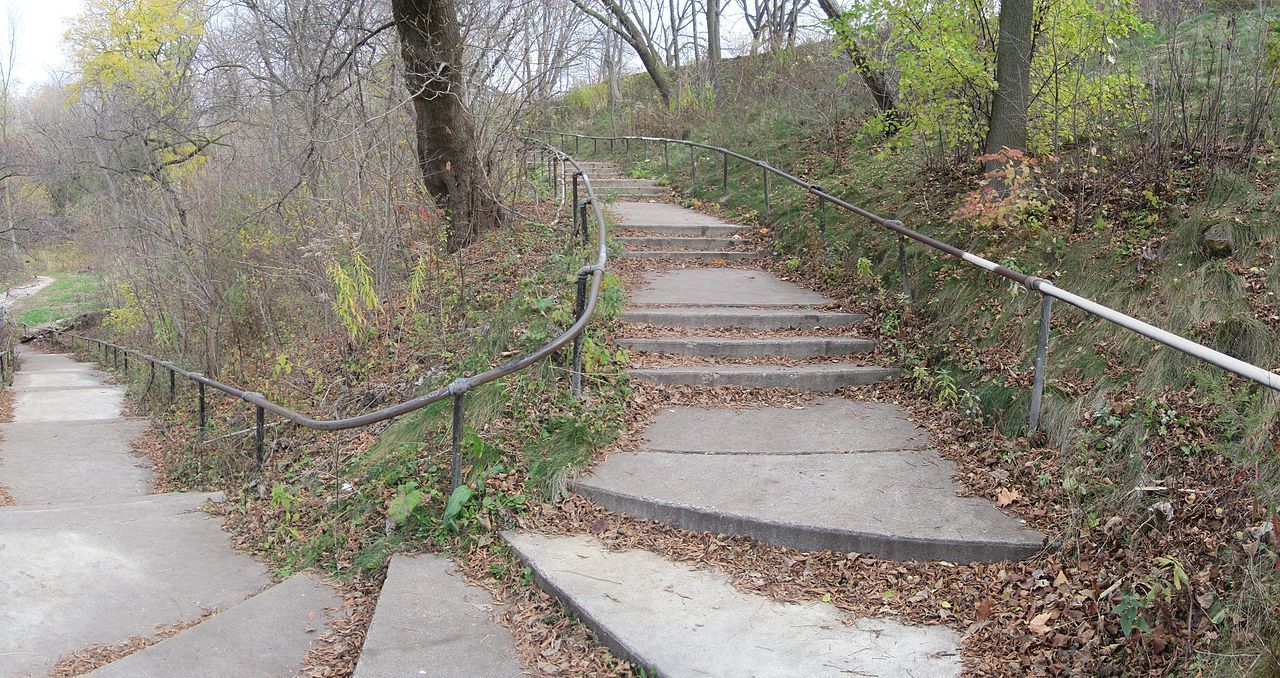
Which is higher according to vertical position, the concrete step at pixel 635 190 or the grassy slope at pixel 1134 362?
the concrete step at pixel 635 190

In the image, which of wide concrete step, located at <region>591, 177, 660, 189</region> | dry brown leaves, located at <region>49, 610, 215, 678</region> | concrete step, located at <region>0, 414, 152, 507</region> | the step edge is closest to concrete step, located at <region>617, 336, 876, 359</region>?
the step edge

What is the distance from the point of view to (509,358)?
22.4 ft

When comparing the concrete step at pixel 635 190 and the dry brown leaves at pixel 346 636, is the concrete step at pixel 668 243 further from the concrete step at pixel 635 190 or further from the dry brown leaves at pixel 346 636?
the dry brown leaves at pixel 346 636

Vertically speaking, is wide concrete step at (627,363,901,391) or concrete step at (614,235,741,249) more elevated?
concrete step at (614,235,741,249)

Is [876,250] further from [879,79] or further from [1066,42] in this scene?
[879,79]

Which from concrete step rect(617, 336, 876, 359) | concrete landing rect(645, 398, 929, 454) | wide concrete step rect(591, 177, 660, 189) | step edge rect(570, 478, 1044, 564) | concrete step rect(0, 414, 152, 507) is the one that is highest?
wide concrete step rect(591, 177, 660, 189)

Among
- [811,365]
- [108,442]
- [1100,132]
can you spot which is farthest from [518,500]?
[108,442]

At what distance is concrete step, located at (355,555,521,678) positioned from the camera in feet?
12.4

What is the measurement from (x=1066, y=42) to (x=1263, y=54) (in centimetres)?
145

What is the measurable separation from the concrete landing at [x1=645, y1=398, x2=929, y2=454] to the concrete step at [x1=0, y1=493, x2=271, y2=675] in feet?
9.59

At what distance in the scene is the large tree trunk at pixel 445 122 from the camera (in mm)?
9852

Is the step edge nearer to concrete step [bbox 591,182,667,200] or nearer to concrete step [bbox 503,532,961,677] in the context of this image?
concrete step [bbox 503,532,961,677]

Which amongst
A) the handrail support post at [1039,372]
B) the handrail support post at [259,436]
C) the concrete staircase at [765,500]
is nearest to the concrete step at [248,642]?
the concrete staircase at [765,500]

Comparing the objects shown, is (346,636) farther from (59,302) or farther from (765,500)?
(59,302)
